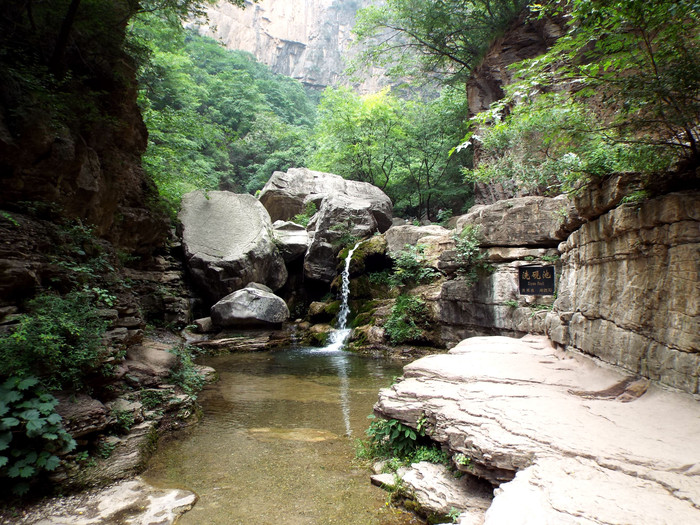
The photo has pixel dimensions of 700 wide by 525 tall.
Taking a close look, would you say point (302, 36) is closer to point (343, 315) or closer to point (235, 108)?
point (235, 108)

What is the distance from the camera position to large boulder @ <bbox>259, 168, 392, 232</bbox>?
19875mm

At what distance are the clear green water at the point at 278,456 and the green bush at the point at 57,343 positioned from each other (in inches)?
55.5

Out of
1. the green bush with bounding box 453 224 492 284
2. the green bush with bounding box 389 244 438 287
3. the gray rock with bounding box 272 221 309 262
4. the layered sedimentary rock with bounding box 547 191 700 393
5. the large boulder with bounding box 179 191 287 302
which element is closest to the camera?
the layered sedimentary rock with bounding box 547 191 700 393

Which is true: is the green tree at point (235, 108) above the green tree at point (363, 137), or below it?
above

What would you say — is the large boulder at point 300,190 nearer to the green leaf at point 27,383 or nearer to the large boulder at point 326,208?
the large boulder at point 326,208

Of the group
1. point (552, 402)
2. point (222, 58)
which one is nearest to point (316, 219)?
point (552, 402)

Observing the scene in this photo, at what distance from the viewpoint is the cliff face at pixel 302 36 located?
43.3m

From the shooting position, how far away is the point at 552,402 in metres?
3.78

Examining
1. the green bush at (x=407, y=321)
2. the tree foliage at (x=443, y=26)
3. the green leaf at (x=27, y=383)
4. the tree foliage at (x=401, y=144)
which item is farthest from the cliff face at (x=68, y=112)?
the tree foliage at (x=443, y=26)

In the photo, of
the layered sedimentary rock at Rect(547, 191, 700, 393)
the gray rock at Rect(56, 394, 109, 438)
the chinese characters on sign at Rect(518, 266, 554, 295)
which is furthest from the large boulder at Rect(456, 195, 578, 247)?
the gray rock at Rect(56, 394, 109, 438)

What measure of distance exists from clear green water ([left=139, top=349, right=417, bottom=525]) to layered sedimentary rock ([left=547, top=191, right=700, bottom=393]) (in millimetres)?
2828

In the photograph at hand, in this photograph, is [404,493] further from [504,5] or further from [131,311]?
[504,5]

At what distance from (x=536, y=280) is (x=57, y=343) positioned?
922 cm

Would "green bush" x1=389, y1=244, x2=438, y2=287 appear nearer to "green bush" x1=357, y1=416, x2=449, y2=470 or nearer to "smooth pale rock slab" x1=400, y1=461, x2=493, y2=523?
"green bush" x1=357, y1=416, x2=449, y2=470
